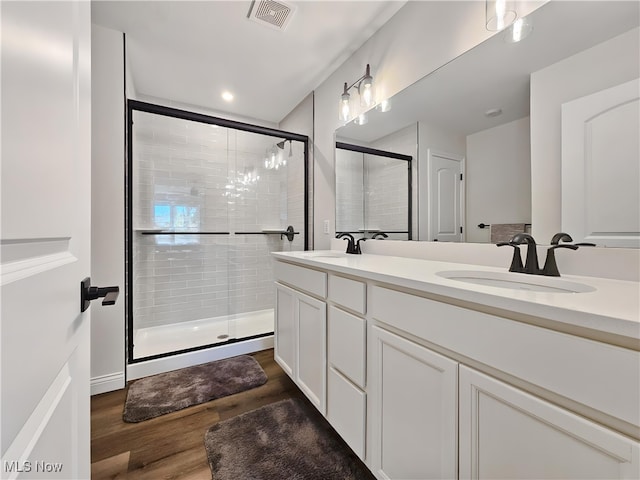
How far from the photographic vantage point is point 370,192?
6.46 feet

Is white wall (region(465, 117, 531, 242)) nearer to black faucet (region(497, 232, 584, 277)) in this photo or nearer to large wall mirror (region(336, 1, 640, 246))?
large wall mirror (region(336, 1, 640, 246))

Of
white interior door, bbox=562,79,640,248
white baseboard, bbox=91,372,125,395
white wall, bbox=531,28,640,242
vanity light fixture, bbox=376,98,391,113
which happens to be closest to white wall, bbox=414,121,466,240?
vanity light fixture, bbox=376,98,391,113

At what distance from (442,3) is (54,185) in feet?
6.08

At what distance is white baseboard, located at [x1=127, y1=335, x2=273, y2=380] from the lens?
1935mm

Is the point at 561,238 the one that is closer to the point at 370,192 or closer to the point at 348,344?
the point at 348,344

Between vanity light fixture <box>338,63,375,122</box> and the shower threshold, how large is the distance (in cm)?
203

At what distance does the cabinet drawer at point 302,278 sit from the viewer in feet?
4.32

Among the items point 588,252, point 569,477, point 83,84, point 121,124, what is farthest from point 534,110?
point 121,124

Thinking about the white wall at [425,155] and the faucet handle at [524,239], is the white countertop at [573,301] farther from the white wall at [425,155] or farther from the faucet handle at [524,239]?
the white wall at [425,155]

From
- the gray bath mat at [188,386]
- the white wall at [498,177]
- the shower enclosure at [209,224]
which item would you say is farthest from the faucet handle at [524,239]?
the shower enclosure at [209,224]

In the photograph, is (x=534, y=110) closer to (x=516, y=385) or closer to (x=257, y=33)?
(x=516, y=385)

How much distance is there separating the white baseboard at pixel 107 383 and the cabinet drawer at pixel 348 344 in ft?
5.03

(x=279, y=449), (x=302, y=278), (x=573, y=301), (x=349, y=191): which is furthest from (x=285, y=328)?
(x=573, y=301)

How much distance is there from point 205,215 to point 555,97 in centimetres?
282
